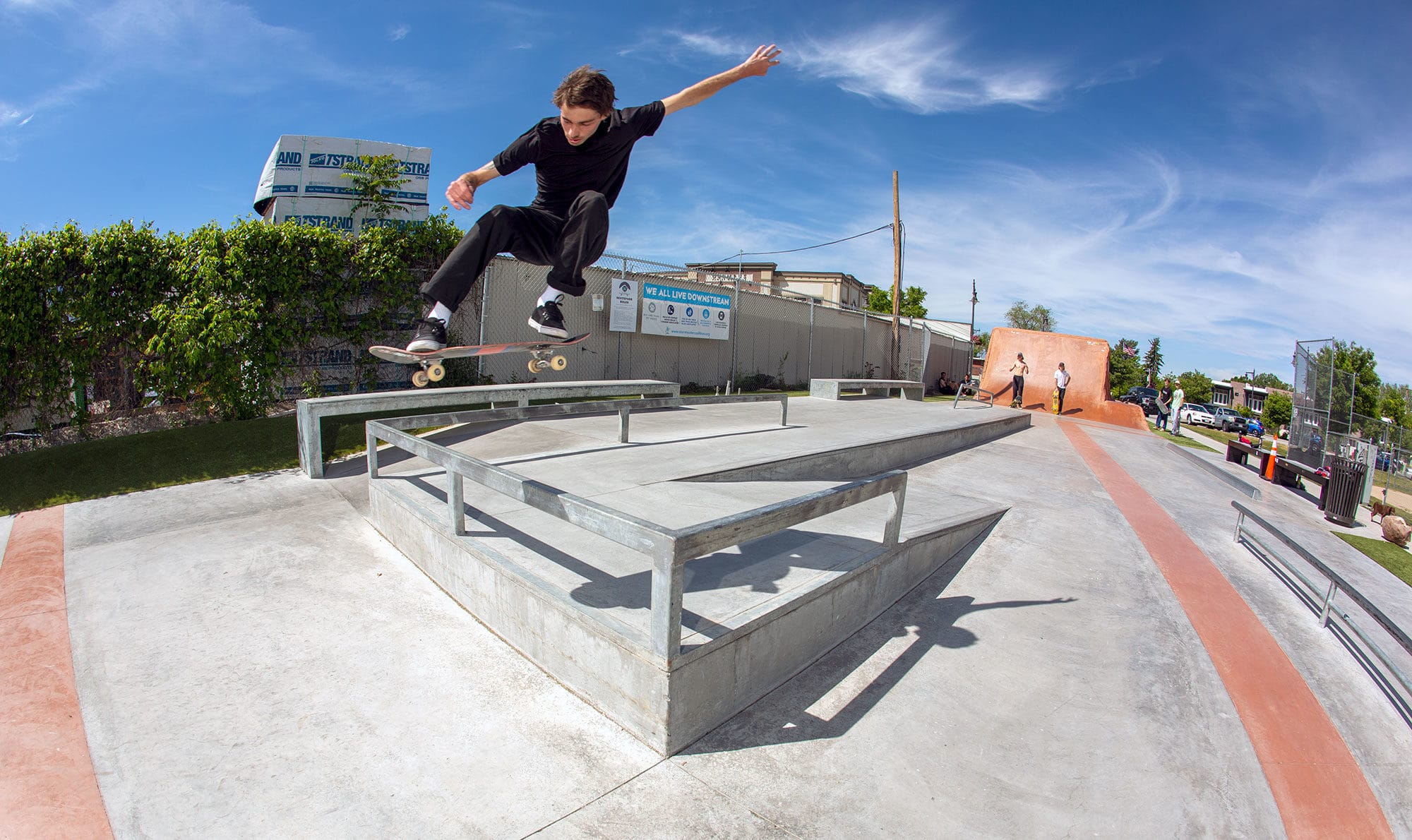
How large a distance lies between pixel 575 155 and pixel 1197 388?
4983 inches

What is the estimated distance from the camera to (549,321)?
3184 millimetres

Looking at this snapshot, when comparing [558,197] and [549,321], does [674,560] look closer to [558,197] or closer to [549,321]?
[549,321]

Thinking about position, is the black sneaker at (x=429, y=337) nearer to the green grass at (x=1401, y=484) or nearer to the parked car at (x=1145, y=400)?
the green grass at (x=1401, y=484)

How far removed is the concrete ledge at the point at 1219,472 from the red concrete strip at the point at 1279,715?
4394 mm

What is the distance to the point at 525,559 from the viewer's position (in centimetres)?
345

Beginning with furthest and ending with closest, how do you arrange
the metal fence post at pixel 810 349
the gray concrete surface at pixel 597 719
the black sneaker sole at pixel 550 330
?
the metal fence post at pixel 810 349 < the black sneaker sole at pixel 550 330 < the gray concrete surface at pixel 597 719

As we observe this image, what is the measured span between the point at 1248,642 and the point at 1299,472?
38.2 ft

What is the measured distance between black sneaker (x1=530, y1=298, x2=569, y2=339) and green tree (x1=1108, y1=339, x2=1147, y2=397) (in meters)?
92.9

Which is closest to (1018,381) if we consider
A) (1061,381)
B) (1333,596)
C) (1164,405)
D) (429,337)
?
(1061,381)

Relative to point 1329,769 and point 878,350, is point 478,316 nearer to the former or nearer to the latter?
point 1329,769

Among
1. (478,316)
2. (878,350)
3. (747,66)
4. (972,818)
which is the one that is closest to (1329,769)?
(972,818)

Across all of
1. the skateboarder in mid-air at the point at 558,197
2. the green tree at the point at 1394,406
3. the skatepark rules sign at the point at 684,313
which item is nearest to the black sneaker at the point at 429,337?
the skateboarder in mid-air at the point at 558,197

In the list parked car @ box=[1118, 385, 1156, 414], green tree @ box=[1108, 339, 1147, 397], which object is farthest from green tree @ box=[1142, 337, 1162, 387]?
parked car @ box=[1118, 385, 1156, 414]

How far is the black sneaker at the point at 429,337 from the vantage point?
2973 millimetres
